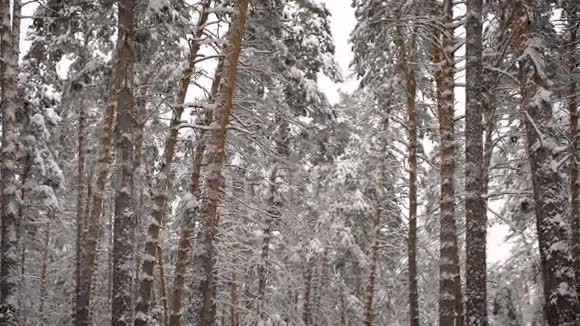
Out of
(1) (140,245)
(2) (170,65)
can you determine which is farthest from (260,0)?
(1) (140,245)

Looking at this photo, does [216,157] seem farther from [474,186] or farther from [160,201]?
[474,186]

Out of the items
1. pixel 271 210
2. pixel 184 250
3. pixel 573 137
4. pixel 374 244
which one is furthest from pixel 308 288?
pixel 573 137

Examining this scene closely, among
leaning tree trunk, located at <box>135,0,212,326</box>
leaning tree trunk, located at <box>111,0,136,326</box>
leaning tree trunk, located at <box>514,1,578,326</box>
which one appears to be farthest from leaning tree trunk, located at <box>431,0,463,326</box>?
leaning tree trunk, located at <box>111,0,136,326</box>

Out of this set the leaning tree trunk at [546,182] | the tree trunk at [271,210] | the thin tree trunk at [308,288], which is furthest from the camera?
the thin tree trunk at [308,288]

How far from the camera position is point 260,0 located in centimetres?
1211

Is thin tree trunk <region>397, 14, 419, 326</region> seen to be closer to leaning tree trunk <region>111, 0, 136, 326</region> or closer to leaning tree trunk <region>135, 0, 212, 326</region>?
leaning tree trunk <region>135, 0, 212, 326</region>

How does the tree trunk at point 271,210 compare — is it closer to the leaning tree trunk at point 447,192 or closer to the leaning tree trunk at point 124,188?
the leaning tree trunk at point 447,192

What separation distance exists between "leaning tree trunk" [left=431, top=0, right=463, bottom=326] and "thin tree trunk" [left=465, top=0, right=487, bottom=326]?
50.5 inches

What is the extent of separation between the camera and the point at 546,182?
947 centimetres

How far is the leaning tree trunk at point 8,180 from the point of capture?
10828 mm

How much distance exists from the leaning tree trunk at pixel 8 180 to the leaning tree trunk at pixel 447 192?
332 inches

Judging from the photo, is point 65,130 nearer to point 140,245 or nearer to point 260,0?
point 140,245

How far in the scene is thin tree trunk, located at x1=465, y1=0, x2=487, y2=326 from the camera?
8.75 metres

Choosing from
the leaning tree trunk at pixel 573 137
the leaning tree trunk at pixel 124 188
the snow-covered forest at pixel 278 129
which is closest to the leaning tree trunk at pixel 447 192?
the snow-covered forest at pixel 278 129
